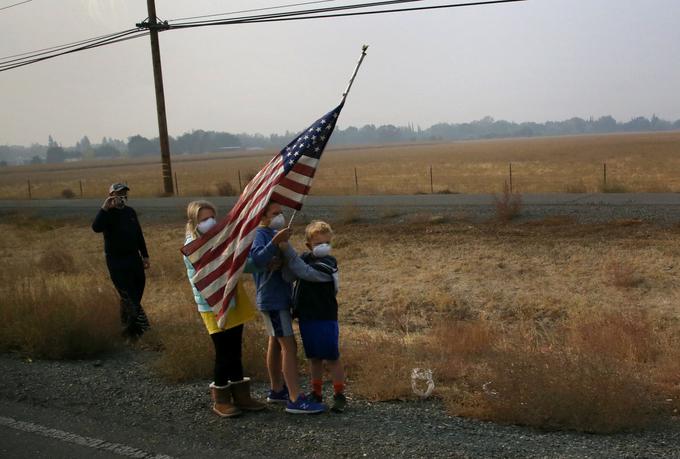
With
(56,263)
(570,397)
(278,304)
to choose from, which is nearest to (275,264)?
(278,304)

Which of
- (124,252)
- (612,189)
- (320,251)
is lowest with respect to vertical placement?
(612,189)

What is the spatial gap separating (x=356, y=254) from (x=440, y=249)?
2.03 m


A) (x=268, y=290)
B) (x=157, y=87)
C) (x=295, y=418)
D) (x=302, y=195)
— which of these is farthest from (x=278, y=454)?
(x=157, y=87)

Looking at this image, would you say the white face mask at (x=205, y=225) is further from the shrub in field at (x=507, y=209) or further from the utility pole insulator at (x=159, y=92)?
the utility pole insulator at (x=159, y=92)

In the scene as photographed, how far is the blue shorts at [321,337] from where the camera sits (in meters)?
5.29

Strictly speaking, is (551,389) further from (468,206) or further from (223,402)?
(468,206)

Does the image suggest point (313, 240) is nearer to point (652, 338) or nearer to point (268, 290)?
point (268, 290)

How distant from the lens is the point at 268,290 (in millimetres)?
5324

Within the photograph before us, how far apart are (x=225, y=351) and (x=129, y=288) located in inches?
123

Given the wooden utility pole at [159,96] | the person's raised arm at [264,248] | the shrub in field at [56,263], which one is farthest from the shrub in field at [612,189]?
the person's raised arm at [264,248]

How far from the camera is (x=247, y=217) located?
539 cm

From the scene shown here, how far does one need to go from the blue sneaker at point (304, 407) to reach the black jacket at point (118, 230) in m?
3.47

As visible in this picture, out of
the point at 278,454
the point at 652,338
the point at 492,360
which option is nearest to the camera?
the point at 278,454

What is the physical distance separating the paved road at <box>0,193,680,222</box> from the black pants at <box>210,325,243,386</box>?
1565 centimetres
